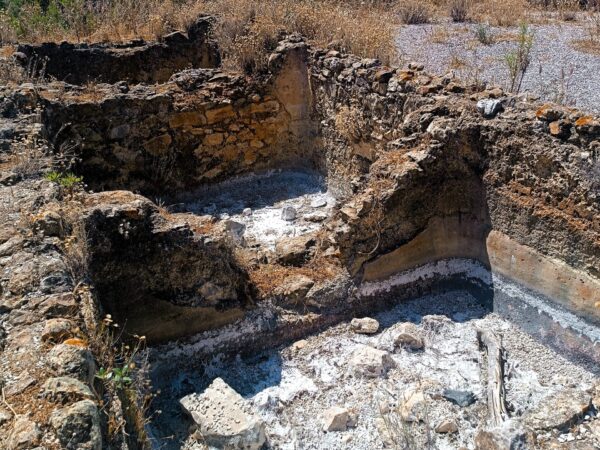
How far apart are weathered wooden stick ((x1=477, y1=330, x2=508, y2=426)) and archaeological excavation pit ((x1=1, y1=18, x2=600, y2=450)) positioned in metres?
0.02

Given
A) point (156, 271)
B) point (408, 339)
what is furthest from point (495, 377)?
point (156, 271)

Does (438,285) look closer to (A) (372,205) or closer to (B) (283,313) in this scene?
(A) (372,205)

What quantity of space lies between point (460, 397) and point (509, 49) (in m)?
6.12

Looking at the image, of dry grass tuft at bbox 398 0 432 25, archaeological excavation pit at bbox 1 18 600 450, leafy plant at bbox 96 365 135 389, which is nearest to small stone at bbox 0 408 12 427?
leafy plant at bbox 96 365 135 389

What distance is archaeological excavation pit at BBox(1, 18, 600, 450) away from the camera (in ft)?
13.5

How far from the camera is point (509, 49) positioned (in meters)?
8.54

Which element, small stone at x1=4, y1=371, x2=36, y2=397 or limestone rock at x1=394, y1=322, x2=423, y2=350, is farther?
limestone rock at x1=394, y1=322, x2=423, y2=350

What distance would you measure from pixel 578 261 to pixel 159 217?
3340 millimetres

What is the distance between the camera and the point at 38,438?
2230 millimetres

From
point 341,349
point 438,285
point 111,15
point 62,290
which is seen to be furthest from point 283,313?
point 111,15

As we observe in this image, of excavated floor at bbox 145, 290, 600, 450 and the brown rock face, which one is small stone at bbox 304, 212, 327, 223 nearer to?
excavated floor at bbox 145, 290, 600, 450

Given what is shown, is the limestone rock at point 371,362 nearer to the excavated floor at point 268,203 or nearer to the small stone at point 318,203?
the excavated floor at point 268,203

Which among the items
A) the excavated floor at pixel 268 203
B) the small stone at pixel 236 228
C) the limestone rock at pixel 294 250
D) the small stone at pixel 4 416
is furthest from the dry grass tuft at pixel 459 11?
the small stone at pixel 4 416

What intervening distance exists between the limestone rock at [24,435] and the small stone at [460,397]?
9.69 ft
